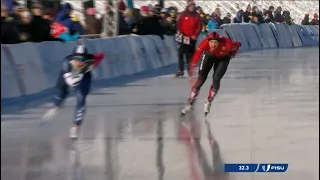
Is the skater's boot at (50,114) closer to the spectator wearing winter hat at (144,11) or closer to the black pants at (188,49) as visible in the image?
the black pants at (188,49)

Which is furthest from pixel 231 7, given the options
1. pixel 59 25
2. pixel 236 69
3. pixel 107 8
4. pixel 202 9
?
pixel 59 25

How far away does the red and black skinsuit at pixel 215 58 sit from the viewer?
34.3 ft

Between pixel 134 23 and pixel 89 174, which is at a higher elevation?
pixel 89 174

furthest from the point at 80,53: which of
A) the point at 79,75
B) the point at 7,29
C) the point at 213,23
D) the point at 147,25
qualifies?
the point at 213,23

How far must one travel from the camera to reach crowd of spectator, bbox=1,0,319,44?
10938mm

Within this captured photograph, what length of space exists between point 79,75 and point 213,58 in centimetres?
279

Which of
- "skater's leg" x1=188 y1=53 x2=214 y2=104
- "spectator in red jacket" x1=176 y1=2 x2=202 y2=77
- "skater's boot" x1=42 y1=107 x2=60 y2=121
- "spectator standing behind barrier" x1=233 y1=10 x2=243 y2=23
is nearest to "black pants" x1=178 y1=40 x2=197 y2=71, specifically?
"spectator in red jacket" x1=176 y1=2 x2=202 y2=77

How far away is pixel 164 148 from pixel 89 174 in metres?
1.55

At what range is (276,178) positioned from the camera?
5836mm

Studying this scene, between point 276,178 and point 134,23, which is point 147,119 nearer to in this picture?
point 276,178

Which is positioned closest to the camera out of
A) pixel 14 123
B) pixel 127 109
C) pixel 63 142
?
pixel 63 142

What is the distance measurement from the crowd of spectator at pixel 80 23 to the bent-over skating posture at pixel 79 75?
1743 mm

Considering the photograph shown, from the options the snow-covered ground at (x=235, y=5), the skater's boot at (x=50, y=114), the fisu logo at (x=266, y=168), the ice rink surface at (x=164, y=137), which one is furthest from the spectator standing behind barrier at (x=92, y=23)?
the fisu logo at (x=266, y=168)

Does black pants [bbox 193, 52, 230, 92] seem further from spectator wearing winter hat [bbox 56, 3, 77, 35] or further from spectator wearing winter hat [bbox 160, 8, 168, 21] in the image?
spectator wearing winter hat [bbox 160, 8, 168, 21]
